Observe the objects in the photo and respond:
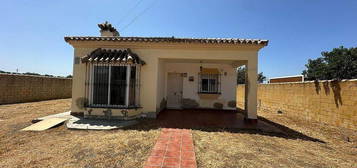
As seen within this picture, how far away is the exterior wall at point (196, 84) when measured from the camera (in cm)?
1150

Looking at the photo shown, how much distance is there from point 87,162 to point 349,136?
9833 millimetres

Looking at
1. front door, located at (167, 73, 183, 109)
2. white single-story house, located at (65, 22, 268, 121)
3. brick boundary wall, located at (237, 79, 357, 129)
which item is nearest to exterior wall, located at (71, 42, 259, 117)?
white single-story house, located at (65, 22, 268, 121)

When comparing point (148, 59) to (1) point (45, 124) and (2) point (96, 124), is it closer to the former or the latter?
(2) point (96, 124)

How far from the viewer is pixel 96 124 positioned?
21.3 feet

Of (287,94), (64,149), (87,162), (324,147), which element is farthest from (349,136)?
(64,149)

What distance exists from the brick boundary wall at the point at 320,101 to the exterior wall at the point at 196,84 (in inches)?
A: 157

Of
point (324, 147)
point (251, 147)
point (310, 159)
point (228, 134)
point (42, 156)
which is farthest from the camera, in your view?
point (228, 134)

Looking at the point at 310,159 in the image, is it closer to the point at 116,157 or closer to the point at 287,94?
the point at 116,157

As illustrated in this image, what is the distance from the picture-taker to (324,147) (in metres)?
5.17

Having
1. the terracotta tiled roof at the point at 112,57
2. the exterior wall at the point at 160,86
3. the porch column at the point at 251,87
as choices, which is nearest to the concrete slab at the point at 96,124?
the exterior wall at the point at 160,86

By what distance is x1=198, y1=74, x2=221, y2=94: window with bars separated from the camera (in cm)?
1181

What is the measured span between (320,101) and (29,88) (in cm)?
2257

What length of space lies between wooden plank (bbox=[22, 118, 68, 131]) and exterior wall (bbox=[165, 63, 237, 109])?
22.2 feet

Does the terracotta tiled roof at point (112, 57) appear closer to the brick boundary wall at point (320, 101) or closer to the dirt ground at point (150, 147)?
the dirt ground at point (150, 147)
